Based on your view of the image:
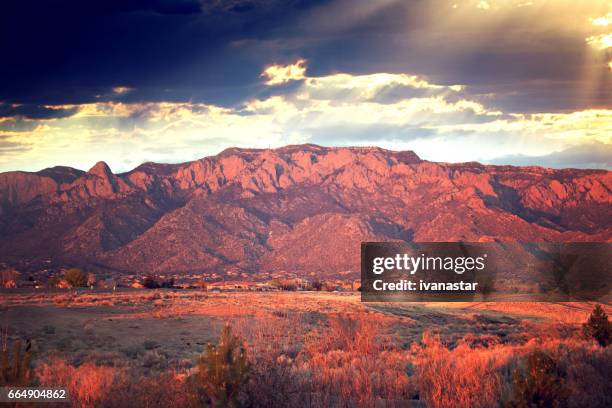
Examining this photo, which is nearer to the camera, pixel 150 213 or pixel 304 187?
pixel 150 213

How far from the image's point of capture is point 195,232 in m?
125

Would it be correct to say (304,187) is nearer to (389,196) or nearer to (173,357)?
(389,196)

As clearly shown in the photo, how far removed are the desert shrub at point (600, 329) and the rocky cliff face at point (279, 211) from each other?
275 ft

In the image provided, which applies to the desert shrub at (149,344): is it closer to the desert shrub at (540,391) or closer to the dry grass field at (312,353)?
the dry grass field at (312,353)

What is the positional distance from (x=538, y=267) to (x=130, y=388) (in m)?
60.1

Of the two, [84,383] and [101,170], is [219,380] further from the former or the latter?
[101,170]

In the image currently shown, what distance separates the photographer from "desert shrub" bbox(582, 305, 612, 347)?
59.1 feet

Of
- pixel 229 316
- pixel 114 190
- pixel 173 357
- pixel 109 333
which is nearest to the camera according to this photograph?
pixel 173 357

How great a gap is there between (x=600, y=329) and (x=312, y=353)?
9.74 meters

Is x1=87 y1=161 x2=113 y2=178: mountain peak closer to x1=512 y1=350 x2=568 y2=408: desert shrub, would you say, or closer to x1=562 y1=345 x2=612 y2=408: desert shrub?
x1=562 y1=345 x2=612 y2=408: desert shrub

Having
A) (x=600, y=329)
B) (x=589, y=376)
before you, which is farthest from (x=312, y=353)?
(x=600, y=329)

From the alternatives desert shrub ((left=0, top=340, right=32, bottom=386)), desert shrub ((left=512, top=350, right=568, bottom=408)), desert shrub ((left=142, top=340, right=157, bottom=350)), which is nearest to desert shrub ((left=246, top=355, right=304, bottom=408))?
desert shrub ((left=0, top=340, right=32, bottom=386))

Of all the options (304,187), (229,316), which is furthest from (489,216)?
(229,316)

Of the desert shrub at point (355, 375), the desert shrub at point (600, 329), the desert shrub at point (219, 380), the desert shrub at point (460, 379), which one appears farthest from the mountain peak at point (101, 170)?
the desert shrub at point (219, 380)
